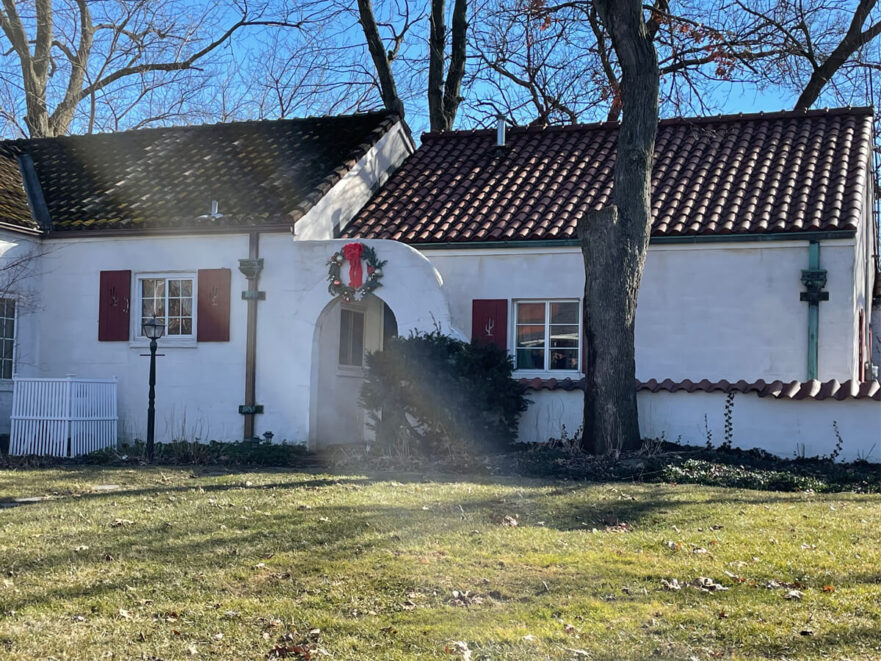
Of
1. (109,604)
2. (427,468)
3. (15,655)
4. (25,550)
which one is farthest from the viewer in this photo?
(427,468)

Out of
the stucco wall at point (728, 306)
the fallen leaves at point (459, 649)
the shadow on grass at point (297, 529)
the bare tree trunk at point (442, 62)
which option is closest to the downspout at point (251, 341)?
the stucco wall at point (728, 306)

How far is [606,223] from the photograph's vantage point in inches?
527

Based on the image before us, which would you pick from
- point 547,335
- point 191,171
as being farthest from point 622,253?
point 191,171

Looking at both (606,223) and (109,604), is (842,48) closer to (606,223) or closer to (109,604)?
(606,223)

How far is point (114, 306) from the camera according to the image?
1680 centimetres

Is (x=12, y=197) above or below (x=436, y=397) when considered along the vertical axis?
above

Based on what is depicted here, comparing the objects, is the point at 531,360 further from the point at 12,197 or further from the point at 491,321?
the point at 12,197

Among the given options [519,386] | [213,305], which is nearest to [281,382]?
[213,305]

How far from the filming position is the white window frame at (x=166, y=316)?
16.5 metres

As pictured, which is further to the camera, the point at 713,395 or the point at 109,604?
the point at 713,395

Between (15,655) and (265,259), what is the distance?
1135 cm

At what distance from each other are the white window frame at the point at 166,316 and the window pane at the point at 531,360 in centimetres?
523

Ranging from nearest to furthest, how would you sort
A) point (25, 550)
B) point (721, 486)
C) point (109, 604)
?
point (109, 604), point (25, 550), point (721, 486)

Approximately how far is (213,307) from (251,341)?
2.89 feet
